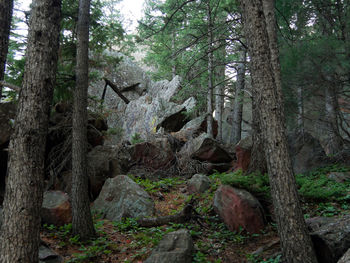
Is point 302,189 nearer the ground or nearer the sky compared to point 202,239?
nearer the sky

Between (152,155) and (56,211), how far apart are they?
5297mm

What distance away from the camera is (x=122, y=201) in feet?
24.3

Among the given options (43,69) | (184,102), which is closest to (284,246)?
(43,69)

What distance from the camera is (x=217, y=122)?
45.7 ft

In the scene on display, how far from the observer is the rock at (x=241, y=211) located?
5750 mm

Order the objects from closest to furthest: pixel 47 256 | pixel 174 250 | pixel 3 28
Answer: pixel 174 250, pixel 47 256, pixel 3 28

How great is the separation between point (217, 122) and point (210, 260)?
31.2 ft

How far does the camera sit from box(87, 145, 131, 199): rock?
858 centimetres

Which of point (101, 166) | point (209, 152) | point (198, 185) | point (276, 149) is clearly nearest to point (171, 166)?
point (209, 152)

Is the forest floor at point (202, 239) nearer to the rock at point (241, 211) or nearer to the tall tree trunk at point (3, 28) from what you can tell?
the rock at point (241, 211)

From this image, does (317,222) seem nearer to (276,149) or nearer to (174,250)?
(276,149)

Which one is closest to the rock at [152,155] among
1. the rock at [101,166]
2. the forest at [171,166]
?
the forest at [171,166]

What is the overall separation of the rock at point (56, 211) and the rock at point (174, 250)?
9.04ft

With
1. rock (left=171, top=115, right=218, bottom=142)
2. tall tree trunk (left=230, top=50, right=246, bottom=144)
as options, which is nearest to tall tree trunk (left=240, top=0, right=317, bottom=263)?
tall tree trunk (left=230, top=50, right=246, bottom=144)
